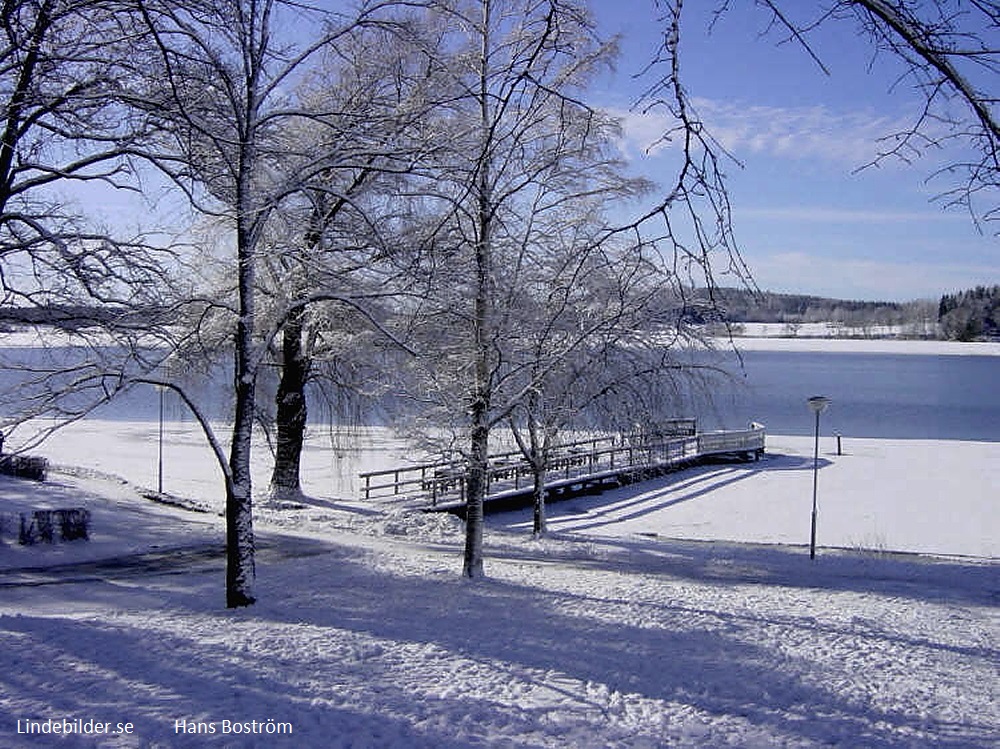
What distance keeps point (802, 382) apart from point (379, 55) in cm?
7446

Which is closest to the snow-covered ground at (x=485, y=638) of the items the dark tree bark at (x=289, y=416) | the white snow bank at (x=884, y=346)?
the dark tree bark at (x=289, y=416)

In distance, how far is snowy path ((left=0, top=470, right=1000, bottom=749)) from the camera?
6.11m

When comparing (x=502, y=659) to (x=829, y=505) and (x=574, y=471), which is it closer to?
(x=829, y=505)

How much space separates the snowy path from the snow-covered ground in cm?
3

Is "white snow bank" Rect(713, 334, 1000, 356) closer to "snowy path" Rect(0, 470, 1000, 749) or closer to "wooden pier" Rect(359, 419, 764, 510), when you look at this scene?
"wooden pier" Rect(359, 419, 764, 510)

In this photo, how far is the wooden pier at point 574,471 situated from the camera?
21.7 m

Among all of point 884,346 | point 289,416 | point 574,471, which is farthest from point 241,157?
point 884,346

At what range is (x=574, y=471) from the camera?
2869 cm

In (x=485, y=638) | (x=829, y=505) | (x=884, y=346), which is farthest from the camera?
(x=884, y=346)

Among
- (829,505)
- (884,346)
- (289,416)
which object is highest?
(884,346)

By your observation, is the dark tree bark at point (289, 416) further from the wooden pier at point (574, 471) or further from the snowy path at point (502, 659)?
the snowy path at point (502, 659)

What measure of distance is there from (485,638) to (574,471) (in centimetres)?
2032

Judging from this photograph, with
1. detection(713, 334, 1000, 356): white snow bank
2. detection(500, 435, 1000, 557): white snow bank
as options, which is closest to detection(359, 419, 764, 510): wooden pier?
detection(500, 435, 1000, 557): white snow bank

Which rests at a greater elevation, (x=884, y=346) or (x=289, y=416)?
(x=884, y=346)
